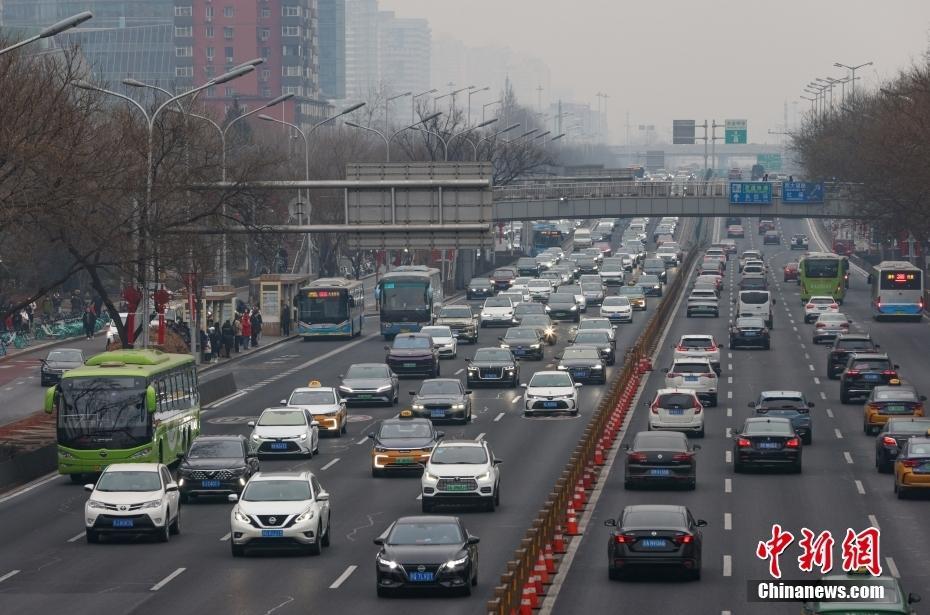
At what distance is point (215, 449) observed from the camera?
39.9 m

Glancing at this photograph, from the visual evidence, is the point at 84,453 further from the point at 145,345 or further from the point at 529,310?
the point at 529,310

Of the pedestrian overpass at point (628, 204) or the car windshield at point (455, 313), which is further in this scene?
the pedestrian overpass at point (628, 204)

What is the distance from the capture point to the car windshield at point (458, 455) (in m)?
38.0

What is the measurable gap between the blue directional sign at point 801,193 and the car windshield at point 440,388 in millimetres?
74032

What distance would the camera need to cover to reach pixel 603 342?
7231cm

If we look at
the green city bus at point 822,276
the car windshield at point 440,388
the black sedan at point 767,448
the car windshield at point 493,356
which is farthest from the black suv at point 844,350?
the green city bus at point 822,276

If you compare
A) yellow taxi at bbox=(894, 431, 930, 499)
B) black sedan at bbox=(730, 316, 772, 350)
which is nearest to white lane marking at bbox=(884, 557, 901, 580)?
yellow taxi at bbox=(894, 431, 930, 499)

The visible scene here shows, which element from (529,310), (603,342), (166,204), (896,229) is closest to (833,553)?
(166,204)

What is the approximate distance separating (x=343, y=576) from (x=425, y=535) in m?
2.67

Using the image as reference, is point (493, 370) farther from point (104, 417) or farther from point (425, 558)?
point (425, 558)

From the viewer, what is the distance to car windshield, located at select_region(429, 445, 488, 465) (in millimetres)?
38000

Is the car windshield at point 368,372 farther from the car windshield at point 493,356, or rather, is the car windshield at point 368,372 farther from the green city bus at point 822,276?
the green city bus at point 822,276

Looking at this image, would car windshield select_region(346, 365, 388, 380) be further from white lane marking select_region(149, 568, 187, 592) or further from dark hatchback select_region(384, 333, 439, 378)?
white lane marking select_region(149, 568, 187, 592)

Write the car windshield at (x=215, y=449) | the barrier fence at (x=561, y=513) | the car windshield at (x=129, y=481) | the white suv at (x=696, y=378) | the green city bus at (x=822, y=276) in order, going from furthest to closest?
1. the green city bus at (x=822, y=276)
2. the white suv at (x=696, y=378)
3. the car windshield at (x=215, y=449)
4. the car windshield at (x=129, y=481)
5. the barrier fence at (x=561, y=513)
